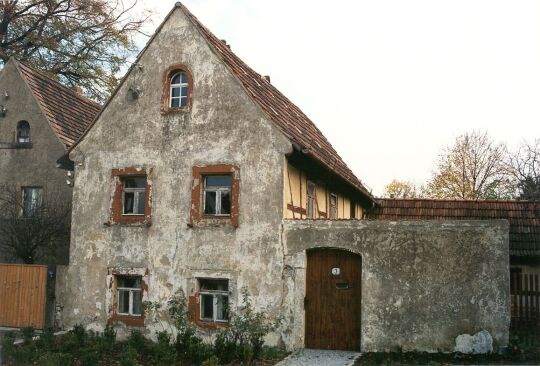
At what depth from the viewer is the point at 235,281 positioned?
553 inches

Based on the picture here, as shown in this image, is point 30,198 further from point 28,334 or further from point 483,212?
point 483,212

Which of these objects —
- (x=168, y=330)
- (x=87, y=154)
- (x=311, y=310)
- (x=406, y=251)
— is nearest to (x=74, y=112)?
(x=87, y=154)

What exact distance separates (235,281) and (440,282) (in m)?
4.94

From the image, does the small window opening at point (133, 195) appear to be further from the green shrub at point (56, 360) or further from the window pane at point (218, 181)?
the green shrub at point (56, 360)

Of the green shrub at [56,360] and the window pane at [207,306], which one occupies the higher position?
the window pane at [207,306]

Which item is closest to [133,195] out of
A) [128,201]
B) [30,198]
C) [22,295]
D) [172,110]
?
[128,201]

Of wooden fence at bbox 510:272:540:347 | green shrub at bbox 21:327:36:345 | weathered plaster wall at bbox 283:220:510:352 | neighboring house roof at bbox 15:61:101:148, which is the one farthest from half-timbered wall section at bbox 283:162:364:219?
neighboring house roof at bbox 15:61:101:148

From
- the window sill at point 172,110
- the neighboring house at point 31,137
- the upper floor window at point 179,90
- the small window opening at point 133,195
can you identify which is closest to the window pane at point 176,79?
the upper floor window at point 179,90

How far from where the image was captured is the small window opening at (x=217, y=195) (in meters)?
14.7

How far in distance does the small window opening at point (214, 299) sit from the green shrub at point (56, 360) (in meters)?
3.62

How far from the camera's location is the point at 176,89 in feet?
51.4

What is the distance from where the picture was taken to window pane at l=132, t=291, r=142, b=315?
49.9 ft

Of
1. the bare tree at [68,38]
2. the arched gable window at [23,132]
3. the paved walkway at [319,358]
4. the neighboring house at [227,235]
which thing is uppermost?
the bare tree at [68,38]

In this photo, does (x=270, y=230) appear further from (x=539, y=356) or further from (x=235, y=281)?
(x=539, y=356)
